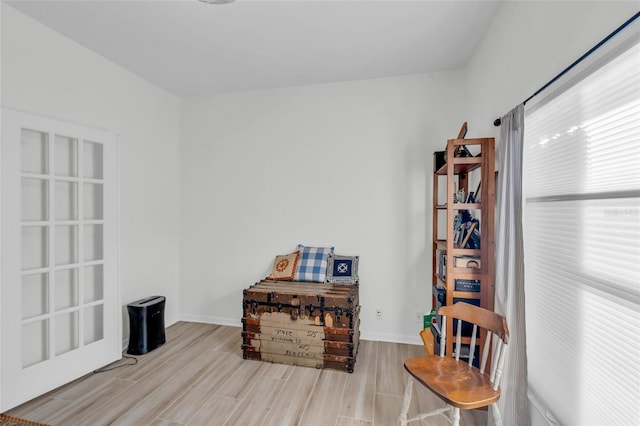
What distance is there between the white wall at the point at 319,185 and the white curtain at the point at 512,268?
1.33 m

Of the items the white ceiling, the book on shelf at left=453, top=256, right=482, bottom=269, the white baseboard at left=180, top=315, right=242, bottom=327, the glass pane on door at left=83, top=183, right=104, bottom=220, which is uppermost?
the white ceiling

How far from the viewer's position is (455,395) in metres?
1.42

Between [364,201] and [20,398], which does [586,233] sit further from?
[20,398]

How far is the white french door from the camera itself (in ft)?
6.61

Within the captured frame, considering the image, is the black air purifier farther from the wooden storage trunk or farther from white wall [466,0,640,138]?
white wall [466,0,640,138]

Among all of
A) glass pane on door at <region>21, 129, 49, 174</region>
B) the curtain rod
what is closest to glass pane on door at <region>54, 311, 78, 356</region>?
glass pane on door at <region>21, 129, 49, 174</region>

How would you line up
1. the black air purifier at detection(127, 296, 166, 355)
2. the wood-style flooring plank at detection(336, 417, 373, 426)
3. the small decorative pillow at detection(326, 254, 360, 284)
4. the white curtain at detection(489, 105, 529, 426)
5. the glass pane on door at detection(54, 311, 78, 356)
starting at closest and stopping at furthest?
the white curtain at detection(489, 105, 529, 426)
the wood-style flooring plank at detection(336, 417, 373, 426)
the glass pane on door at detection(54, 311, 78, 356)
the black air purifier at detection(127, 296, 166, 355)
the small decorative pillow at detection(326, 254, 360, 284)

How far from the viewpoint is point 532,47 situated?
1.59m

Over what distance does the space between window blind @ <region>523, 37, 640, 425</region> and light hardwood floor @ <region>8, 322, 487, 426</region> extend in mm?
901

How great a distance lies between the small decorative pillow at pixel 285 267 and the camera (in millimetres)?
3094

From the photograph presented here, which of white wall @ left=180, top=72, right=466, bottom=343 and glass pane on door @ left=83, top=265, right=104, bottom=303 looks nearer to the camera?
glass pane on door @ left=83, top=265, right=104, bottom=303

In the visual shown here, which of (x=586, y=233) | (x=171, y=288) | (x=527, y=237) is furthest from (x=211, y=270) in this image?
(x=586, y=233)

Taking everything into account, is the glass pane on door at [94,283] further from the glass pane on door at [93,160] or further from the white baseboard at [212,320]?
the white baseboard at [212,320]

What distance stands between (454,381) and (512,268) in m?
0.69
